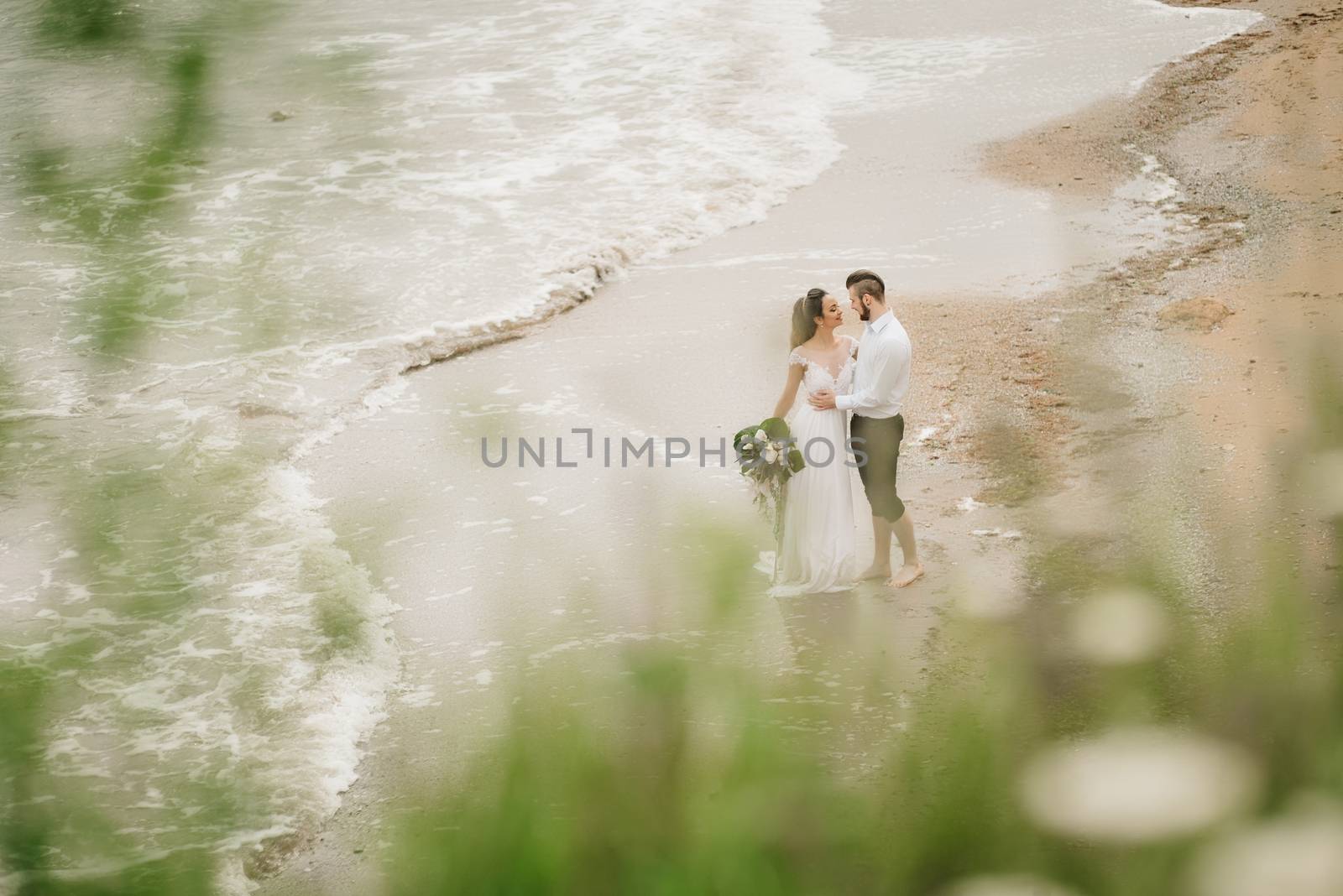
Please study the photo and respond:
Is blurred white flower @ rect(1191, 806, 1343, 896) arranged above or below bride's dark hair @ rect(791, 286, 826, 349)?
below

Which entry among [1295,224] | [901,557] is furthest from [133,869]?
[1295,224]

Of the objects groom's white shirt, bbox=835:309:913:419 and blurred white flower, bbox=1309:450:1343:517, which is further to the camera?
blurred white flower, bbox=1309:450:1343:517

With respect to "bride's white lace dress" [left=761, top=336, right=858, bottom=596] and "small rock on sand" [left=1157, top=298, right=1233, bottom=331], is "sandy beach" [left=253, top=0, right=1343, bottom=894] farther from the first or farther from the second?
"bride's white lace dress" [left=761, top=336, right=858, bottom=596]

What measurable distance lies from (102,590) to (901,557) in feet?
23.0

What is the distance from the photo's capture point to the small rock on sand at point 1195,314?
10.9 meters

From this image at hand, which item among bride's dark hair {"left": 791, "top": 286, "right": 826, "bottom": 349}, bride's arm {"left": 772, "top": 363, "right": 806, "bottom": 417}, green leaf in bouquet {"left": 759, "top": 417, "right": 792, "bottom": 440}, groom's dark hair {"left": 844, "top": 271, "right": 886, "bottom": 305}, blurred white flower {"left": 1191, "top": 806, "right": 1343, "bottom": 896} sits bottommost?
blurred white flower {"left": 1191, "top": 806, "right": 1343, "bottom": 896}

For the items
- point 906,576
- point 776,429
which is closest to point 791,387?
point 776,429

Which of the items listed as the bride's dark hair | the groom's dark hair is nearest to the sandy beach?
the bride's dark hair

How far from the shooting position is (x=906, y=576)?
7676mm

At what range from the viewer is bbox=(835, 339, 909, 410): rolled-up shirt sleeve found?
23.3 feet

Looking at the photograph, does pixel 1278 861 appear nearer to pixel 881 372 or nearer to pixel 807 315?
pixel 881 372

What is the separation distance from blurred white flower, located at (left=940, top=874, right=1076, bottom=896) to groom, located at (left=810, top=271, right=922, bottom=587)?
2.53 m

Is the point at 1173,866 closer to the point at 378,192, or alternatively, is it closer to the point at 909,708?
the point at 909,708

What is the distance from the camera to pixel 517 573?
320 inches
